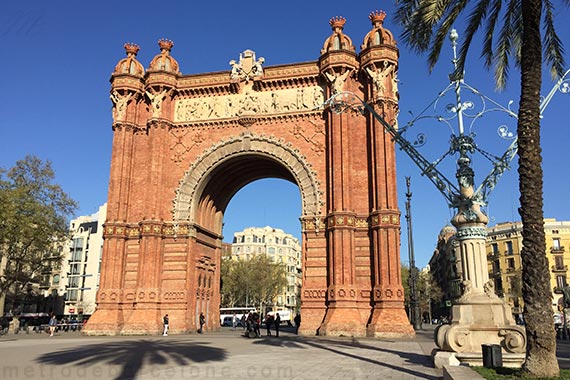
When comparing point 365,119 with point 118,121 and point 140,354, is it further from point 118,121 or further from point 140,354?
point 140,354

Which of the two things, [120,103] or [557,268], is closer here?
[120,103]

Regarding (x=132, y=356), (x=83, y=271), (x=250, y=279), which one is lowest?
(x=132, y=356)

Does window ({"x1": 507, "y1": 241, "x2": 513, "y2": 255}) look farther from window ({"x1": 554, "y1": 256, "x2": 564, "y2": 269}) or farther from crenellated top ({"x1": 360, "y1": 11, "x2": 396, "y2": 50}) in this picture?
crenellated top ({"x1": 360, "y1": 11, "x2": 396, "y2": 50})

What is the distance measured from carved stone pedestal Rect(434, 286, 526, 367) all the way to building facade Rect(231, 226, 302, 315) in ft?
318

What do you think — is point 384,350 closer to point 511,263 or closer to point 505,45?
point 505,45

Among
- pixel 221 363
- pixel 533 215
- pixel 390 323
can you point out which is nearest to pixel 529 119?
pixel 533 215

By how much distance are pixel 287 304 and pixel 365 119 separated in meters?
90.9

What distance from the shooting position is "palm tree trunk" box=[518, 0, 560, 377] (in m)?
8.60

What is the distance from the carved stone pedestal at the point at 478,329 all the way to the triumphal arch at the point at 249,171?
37.7 ft

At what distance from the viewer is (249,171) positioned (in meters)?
31.9

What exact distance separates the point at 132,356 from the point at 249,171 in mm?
18267

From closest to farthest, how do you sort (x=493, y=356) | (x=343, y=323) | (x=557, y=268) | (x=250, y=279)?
1. (x=493, y=356)
2. (x=343, y=323)
3. (x=557, y=268)
4. (x=250, y=279)

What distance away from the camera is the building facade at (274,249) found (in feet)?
362

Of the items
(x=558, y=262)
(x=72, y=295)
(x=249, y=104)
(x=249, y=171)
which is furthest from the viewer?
(x=72, y=295)
